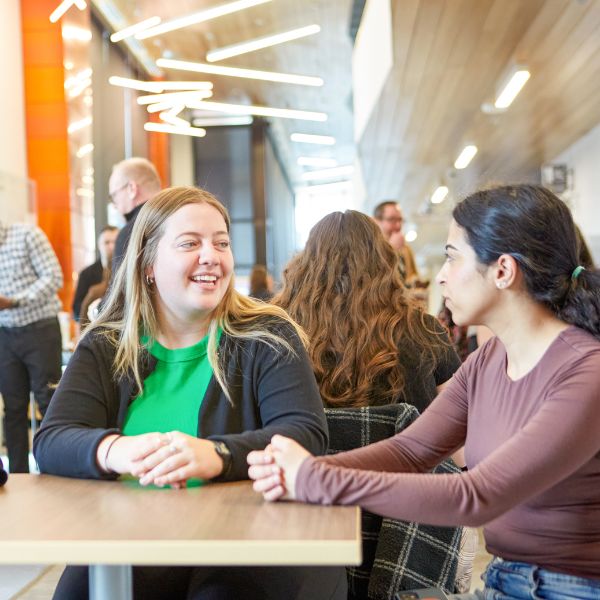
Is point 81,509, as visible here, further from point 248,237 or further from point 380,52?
point 248,237

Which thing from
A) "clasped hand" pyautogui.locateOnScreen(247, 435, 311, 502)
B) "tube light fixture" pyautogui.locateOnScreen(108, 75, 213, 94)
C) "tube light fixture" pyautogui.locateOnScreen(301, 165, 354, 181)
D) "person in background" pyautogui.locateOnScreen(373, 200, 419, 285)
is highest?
"tube light fixture" pyautogui.locateOnScreen(301, 165, 354, 181)

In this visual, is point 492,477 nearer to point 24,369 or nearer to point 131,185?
point 131,185

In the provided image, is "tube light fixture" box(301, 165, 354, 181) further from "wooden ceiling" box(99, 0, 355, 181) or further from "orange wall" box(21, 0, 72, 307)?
"orange wall" box(21, 0, 72, 307)

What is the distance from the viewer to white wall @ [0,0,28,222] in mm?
6496

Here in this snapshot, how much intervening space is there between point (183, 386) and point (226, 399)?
0.10 m

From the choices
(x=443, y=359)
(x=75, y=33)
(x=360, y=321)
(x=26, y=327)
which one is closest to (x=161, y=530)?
(x=360, y=321)

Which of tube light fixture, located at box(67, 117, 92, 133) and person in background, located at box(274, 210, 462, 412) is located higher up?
tube light fixture, located at box(67, 117, 92, 133)

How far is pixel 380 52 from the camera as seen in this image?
251 inches

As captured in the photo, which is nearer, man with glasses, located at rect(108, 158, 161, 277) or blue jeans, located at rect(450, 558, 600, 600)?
blue jeans, located at rect(450, 558, 600, 600)

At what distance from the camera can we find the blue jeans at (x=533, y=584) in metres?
1.31

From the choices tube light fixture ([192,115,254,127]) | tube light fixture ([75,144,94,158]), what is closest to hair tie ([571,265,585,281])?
tube light fixture ([75,144,94,158])

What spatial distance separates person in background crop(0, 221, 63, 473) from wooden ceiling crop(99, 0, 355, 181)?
5219mm

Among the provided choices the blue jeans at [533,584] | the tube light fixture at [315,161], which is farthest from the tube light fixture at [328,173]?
the blue jeans at [533,584]

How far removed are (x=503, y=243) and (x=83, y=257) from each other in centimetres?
690
